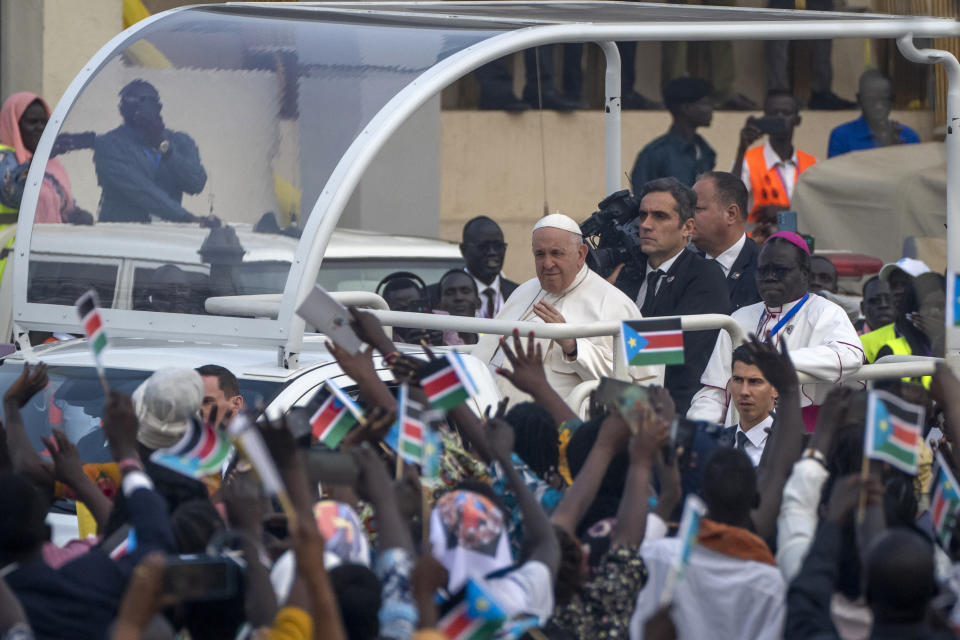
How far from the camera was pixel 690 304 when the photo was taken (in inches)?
283

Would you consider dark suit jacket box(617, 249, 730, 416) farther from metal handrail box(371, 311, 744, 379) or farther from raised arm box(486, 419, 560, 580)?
raised arm box(486, 419, 560, 580)

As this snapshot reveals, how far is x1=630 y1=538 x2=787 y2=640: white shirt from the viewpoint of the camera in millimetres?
4047

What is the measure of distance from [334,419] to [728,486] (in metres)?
1.15

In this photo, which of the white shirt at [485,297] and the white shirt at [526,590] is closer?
the white shirt at [526,590]

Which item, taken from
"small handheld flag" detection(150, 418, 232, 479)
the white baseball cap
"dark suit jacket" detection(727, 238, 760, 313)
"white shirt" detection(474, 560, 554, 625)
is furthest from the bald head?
the white baseball cap

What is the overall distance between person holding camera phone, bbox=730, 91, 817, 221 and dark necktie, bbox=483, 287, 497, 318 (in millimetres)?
2243

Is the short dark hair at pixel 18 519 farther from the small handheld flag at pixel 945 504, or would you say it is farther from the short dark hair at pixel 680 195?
the short dark hair at pixel 680 195

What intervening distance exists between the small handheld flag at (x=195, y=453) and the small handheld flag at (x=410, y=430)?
1.61 feet

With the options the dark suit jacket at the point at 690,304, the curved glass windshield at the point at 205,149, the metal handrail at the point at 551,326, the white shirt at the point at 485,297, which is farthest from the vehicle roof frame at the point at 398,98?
the white shirt at the point at 485,297

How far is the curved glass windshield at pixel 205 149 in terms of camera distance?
6.70 meters

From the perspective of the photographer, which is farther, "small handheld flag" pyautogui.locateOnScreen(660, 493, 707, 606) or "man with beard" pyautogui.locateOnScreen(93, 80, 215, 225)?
"man with beard" pyautogui.locateOnScreen(93, 80, 215, 225)

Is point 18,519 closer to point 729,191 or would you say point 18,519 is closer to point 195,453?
point 195,453

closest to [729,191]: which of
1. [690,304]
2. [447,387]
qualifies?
[690,304]

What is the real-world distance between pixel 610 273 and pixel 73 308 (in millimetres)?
2559
